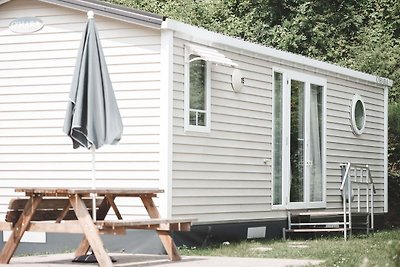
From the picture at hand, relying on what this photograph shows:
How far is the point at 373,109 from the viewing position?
15.9 meters

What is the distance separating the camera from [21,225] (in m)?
9.11

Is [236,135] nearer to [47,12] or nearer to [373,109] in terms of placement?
[47,12]

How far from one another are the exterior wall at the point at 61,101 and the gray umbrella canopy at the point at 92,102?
146 cm

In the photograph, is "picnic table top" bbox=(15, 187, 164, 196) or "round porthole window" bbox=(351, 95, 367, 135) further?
"round porthole window" bbox=(351, 95, 367, 135)

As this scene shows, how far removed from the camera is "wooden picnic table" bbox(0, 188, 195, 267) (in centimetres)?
854

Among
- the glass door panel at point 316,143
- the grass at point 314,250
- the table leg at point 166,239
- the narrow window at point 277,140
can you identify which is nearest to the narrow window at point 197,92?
the grass at point 314,250

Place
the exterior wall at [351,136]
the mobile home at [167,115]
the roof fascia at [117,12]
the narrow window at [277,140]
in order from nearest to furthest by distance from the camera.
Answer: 1. the roof fascia at [117,12]
2. the mobile home at [167,115]
3. the narrow window at [277,140]
4. the exterior wall at [351,136]

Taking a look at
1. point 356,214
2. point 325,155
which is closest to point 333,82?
point 325,155

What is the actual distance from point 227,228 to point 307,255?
73.7 inches

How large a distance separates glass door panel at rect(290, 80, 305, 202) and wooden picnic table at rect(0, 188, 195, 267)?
14.1 ft

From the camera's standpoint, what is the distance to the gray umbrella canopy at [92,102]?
9180 millimetres

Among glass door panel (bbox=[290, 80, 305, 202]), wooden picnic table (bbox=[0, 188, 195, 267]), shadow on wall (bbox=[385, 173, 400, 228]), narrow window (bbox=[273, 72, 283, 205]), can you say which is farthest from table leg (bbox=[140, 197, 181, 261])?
shadow on wall (bbox=[385, 173, 400, 228])

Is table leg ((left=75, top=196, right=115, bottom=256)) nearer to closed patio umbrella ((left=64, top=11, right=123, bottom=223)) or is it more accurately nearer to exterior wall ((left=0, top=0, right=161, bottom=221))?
closed patio umbrella ((left=64, top=11, right=123, bottom=223))

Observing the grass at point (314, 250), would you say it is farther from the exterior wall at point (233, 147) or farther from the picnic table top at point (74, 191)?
the picnic table top at point (74, 191)
